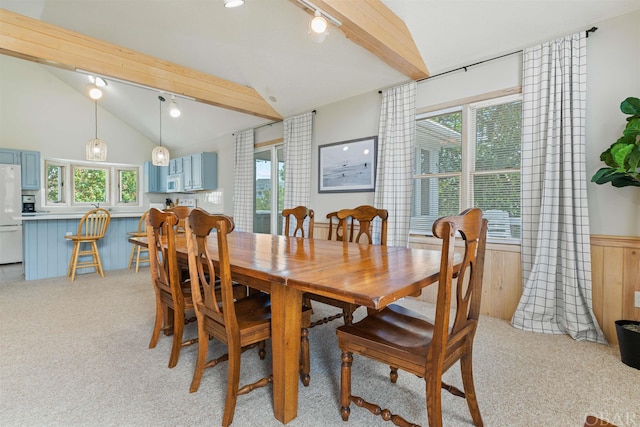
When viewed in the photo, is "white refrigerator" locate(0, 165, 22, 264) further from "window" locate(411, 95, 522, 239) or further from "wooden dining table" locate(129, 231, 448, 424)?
"window" locate(411, 95, 522, 239)

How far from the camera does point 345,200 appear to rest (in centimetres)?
413

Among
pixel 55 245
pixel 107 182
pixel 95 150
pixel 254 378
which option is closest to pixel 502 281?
pixel 254 378

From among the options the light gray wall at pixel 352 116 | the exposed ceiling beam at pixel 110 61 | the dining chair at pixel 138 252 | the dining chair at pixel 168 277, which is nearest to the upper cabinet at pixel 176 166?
the light gray wall at pixel 352 116

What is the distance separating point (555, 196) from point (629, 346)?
1.10 m

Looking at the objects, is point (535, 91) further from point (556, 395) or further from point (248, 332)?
point (248, 332)

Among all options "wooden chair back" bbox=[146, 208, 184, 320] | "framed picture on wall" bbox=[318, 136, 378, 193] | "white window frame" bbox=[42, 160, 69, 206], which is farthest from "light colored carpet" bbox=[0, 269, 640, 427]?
"white window frame" bbox=[42, 160, 69, 206]

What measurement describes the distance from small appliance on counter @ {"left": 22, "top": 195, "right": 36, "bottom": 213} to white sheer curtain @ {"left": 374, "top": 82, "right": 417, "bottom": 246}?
6.38 m

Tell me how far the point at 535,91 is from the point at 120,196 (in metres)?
7.84

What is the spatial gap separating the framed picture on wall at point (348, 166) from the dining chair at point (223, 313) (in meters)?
2.43

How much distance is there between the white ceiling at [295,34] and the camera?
254 centimetres

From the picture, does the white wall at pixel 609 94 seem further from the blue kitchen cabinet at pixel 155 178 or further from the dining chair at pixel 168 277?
the blue kitchen cabinet at pixel 155 178

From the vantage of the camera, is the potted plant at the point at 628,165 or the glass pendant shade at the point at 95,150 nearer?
the potted plant at the point at 628,165

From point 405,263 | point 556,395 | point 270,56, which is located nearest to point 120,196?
point 270,56

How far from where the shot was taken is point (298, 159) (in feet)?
15.2
